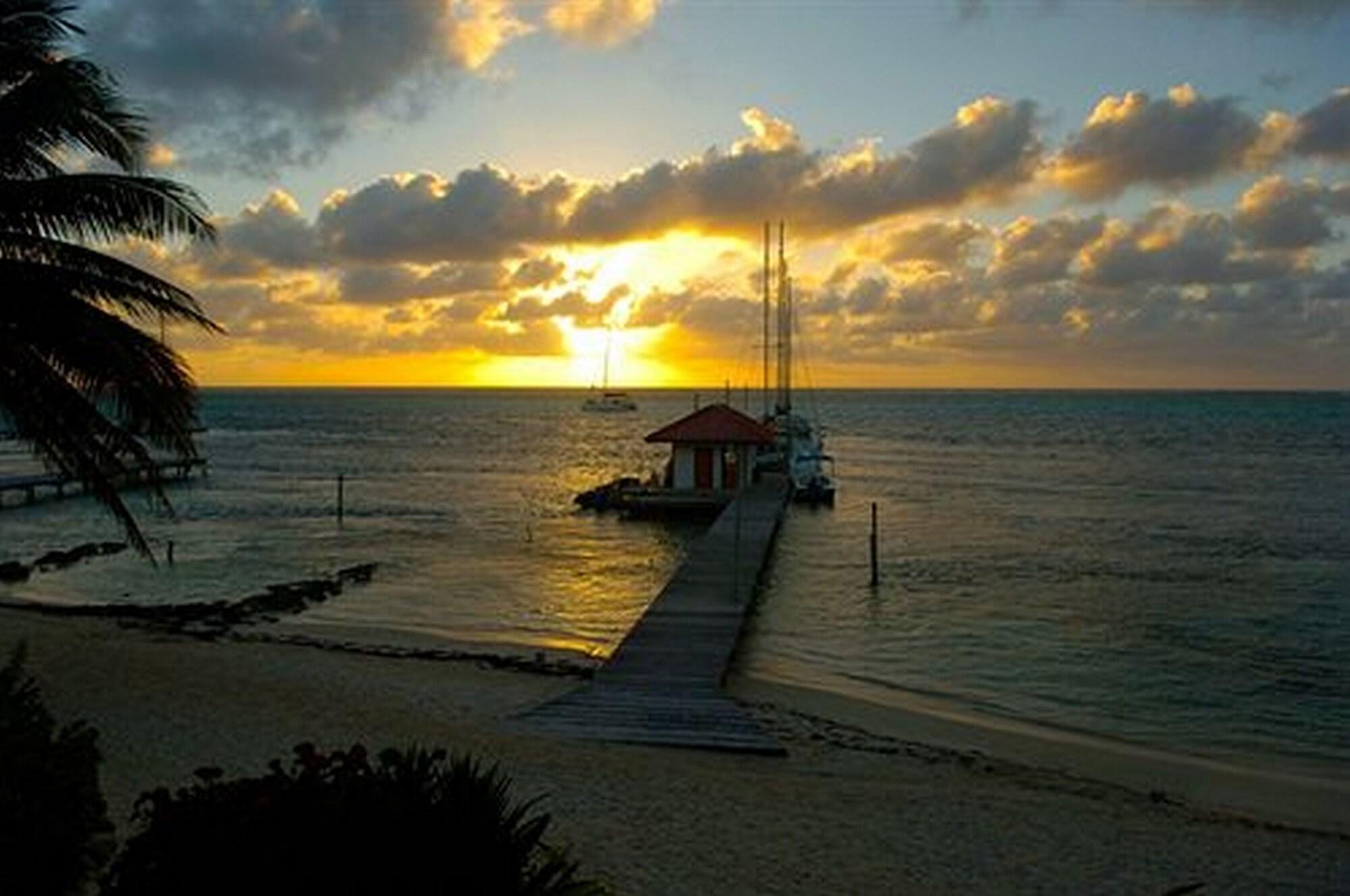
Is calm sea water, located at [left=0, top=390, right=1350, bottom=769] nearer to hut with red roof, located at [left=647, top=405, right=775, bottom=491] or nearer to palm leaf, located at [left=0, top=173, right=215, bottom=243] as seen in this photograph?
hut with red roof, located at [left=647, top=405, right=775, bottom=491]

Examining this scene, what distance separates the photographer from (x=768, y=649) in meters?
22.1

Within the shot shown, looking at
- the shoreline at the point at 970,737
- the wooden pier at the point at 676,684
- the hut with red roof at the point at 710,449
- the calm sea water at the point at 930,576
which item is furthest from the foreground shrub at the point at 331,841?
the hut with red roof at the point at 710,449

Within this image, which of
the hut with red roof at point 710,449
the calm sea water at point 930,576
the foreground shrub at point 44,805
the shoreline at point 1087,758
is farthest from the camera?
the hut with red roof at point 710,449

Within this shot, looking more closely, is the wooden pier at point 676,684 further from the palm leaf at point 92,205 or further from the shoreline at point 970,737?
the palm leaf at point 92,205

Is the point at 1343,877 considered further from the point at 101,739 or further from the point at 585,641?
the point at 585,641

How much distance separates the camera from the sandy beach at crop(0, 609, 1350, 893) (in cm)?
996

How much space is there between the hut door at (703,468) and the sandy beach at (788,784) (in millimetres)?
26214

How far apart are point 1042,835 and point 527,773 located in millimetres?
5090

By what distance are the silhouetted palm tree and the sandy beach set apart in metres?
3.51

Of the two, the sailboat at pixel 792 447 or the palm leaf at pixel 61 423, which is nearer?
the palm leaf at pixel 61 423

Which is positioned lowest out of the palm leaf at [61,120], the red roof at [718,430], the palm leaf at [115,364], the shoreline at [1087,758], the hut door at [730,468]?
the shoreline at [1087,758]

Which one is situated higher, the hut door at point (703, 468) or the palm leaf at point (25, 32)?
the palm leaf at point (25, 32)

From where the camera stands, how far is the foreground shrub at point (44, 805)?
623 cm

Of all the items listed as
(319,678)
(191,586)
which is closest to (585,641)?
(319,678)
